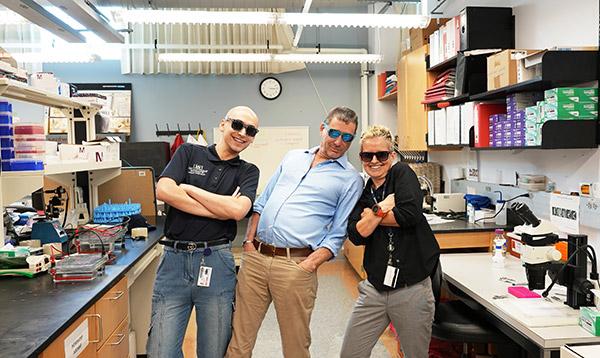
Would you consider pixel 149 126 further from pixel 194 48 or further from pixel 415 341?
pixel 415 341

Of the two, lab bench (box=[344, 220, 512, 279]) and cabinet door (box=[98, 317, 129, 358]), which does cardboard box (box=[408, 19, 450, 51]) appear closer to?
lab bench (box=[344, 220, 512, 279])

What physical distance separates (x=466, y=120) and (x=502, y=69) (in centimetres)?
69

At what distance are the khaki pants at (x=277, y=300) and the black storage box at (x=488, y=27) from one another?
2.42 m

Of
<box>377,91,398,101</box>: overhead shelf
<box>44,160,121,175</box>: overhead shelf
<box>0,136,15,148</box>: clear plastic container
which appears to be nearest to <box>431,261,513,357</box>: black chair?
<box>44,160,121,175</box>: overhead shelf

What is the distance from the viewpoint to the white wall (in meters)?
2.76

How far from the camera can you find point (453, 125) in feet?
13.0

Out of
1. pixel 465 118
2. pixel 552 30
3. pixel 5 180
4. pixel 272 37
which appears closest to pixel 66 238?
pixel 5 180

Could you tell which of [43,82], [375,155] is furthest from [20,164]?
[375,155]

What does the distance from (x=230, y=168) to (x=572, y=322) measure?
1.61 meters

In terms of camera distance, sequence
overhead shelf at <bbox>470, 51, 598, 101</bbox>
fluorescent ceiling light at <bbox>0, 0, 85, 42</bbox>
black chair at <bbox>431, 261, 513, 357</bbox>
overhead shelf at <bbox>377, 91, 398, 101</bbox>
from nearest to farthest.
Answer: black chair at <bbox>431, 261, 513, 357</bbox>
fluorescent ceiling light at <bbox>0, 0, 85, 42</bbox>
overhead shelf at <bbox>470, 51, 598, 101</bbox>
overhead shelf at <bbox>377, 91, 398, 101</bbox>

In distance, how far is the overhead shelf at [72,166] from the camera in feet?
8.42

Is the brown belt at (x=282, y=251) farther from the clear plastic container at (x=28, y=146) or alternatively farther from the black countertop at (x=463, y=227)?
the black countertop at (x=463, y=227)

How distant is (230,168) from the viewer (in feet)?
7.59

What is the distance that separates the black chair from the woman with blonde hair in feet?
0.68
